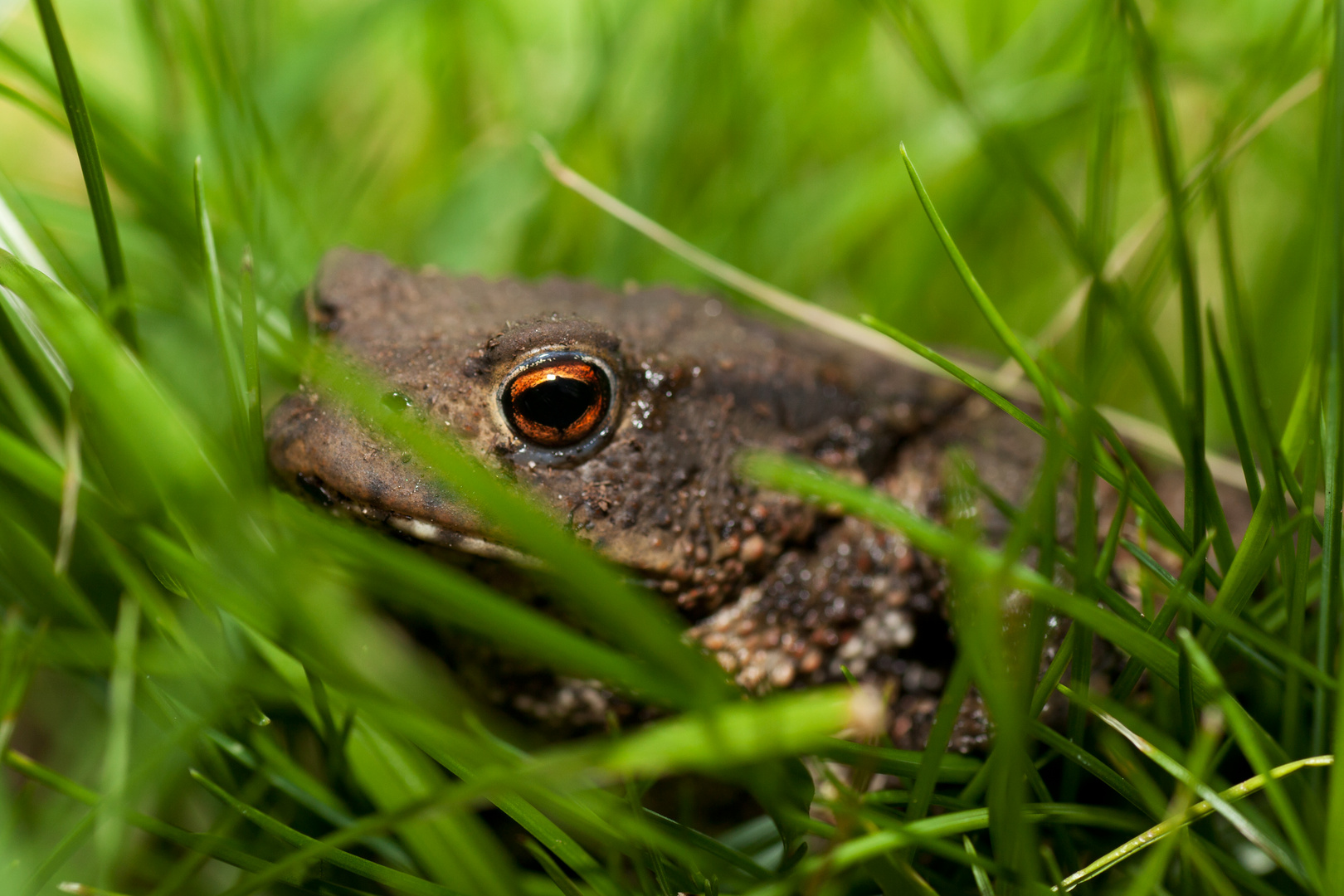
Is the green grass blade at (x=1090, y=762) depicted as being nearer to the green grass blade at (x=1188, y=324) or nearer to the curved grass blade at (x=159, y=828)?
the green grass blade at (x=1188, y=324)

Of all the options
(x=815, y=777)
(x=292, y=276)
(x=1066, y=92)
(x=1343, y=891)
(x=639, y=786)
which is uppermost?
(x=1066, y=92)

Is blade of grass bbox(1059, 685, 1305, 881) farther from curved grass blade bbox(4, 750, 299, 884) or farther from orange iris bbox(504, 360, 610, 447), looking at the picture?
curved grass blade bbox(4, 750, 299, 884)

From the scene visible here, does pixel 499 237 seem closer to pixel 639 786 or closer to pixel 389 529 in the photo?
pixel 389 529

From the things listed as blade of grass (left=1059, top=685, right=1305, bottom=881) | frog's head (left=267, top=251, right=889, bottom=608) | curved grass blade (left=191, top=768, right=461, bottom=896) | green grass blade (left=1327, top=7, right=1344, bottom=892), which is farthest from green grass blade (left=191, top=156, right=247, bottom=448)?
green grass blade (left=1327, top=7, right=1344, bottom=892)

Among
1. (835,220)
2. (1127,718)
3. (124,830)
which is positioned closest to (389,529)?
(124,830)

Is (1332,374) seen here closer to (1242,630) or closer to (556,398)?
(1242,630)
